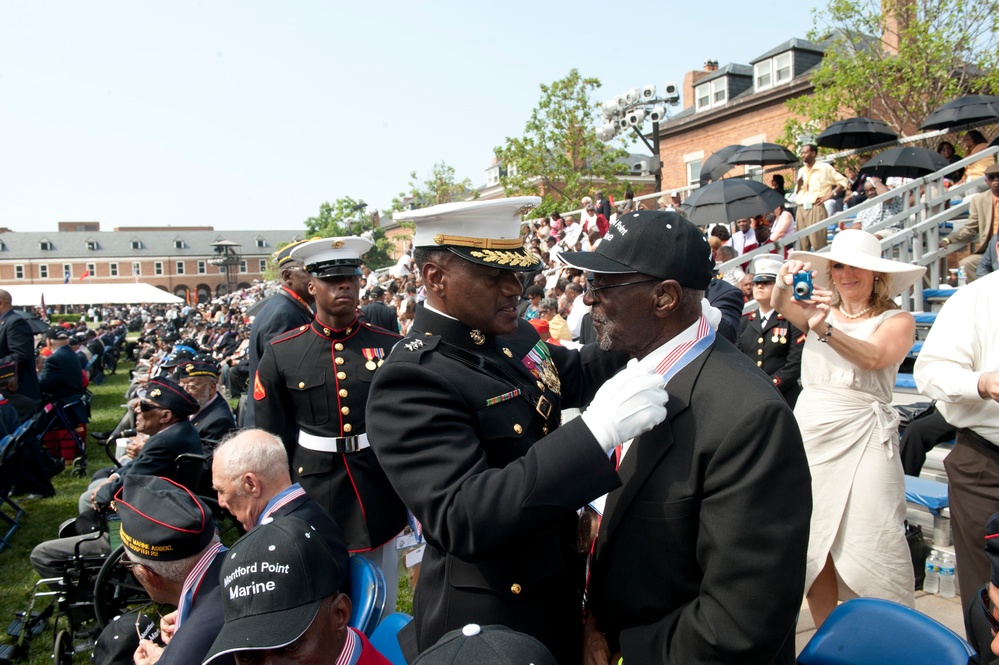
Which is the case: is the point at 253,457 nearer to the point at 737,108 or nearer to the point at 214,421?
the point at 214,421

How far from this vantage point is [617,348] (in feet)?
6.23

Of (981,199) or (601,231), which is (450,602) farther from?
(601,231)

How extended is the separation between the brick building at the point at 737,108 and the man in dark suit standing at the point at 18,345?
22.2 m

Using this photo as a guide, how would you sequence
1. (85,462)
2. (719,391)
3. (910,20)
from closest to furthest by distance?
1. (719,391)
2. (85,462)
3. (910,20)

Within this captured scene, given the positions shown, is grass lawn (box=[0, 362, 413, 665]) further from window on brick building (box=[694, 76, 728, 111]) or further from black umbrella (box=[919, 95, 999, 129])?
window on brick building (box=[694, 76, 728, 111])

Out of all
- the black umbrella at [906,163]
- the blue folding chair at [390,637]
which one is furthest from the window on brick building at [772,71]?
the blue folding chair at [390,637]

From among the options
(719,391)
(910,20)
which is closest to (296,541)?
(719,391)

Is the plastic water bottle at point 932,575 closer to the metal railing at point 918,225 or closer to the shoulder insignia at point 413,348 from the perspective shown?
the shoulder insignia at point 413,348

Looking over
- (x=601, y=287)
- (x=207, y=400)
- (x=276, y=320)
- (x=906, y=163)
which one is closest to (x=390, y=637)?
(x=601, y=287)

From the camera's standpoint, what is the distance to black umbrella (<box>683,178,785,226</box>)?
34.7 feet

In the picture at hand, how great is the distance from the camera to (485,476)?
66.1 inches

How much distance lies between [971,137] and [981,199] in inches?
141

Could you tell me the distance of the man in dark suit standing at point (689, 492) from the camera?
1541mm

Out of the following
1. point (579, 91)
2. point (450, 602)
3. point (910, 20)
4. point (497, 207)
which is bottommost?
point (450, 602)
